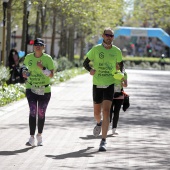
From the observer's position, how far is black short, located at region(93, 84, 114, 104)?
1205 cm

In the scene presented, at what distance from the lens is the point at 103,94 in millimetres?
12148

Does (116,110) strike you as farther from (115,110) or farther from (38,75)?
(38,75)

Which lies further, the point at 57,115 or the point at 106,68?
the point at 57,115

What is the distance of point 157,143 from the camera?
42.7ft

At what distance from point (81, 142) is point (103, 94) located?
3.92 ft

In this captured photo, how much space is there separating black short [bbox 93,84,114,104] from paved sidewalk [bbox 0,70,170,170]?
2.55ft

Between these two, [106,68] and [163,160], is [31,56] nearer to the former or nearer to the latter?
[106,68]

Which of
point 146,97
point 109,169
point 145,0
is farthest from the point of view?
point 145,0

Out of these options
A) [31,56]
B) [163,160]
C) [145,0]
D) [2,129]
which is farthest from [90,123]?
Answer: [145,0]

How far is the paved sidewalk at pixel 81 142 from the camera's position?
10.3 meters

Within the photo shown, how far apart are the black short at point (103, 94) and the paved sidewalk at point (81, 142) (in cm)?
78

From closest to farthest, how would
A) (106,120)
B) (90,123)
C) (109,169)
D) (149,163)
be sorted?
1. (109,169)
2. (149,163)
3. (106,120)
4. (90,123)

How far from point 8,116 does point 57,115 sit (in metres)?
1.43

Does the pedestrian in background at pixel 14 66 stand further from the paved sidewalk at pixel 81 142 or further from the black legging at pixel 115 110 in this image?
the black legging at pixel 115 110
